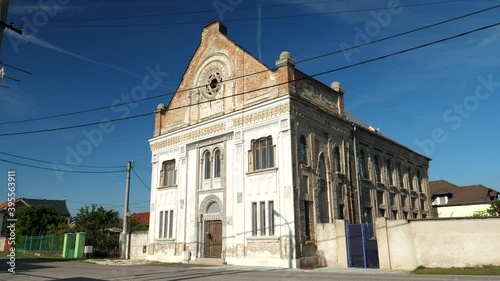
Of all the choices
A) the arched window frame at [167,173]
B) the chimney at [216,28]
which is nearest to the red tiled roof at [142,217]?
the arched window frame at [167,173]

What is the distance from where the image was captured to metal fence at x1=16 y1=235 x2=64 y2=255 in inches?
1419

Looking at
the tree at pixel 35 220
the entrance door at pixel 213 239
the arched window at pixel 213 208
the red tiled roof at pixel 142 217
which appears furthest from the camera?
the red tiled roof at pixel 142 217

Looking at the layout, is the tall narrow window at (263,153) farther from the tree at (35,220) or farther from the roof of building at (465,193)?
the roof of building at (465,193)

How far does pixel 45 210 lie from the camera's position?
2087 inches

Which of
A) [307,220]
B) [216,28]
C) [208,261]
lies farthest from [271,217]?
[216,28]

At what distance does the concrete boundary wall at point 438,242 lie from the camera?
52.0ft

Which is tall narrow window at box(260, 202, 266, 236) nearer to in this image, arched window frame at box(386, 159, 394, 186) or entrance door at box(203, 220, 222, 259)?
entrance door at box(203, 220, 222, 259)

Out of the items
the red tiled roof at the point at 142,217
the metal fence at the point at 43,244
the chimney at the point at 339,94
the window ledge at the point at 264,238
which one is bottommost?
the metal fence at the point at 43,244

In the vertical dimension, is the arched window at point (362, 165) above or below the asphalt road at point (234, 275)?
above

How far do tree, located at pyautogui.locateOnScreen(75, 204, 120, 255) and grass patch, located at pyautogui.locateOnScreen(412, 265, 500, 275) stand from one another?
84.3 feet

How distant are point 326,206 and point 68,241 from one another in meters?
23.4

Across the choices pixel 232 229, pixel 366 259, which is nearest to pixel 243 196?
pixel 232 229

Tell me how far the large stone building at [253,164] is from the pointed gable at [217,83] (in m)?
0.07

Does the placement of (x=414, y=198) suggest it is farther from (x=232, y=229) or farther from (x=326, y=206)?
(x=232, y=229)
